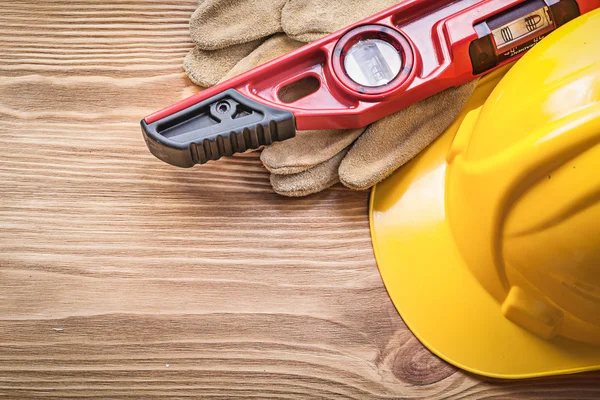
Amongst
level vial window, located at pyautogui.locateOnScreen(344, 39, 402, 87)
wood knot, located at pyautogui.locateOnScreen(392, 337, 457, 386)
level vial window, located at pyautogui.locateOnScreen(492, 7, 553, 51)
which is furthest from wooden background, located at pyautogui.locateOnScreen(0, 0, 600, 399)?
level vial window, located at pyautogui.locateOnScreen(492, 7, 553, 51)

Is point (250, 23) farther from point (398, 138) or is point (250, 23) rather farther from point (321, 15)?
point (398, 138)

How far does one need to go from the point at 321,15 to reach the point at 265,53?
8cm

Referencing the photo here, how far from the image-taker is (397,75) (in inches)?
27.8

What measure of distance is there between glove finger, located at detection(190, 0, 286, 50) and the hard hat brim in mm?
247

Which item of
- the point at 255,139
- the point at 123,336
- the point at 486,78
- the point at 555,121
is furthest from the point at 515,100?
the point at 123,336

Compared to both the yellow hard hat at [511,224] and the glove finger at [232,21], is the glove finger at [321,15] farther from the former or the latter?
the yellow hard hat at [511,224]

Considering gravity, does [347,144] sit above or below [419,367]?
above

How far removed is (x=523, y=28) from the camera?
0.72m

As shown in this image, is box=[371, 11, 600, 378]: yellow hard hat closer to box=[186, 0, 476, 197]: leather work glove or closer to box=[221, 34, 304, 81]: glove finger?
box=[186, 0, 476, 197]: leather work glove

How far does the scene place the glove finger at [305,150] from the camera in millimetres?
725

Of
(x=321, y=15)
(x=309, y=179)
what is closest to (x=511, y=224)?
(x=309, y=179)

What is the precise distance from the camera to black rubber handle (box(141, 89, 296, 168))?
0.67m

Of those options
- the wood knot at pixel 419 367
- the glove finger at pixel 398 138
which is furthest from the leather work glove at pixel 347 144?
the wood knot at pixel 419 367

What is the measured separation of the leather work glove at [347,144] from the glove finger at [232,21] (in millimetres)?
20
